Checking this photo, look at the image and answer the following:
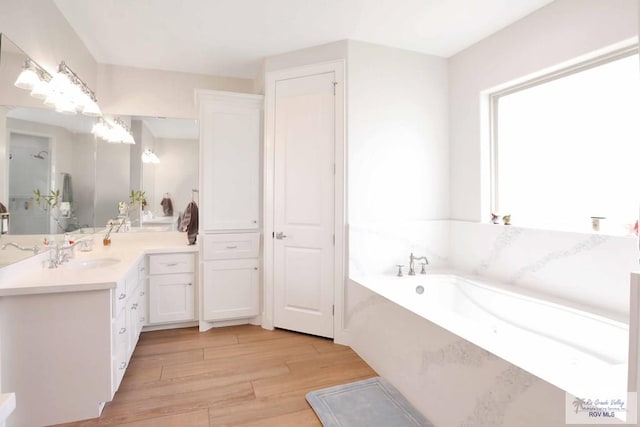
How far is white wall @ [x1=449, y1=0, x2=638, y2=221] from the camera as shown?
194 cm

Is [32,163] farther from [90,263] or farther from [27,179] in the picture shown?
[90,263]

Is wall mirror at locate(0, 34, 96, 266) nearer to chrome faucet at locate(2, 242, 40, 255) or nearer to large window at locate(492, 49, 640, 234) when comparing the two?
chrome faucet at locate(2, 242, 40, 255)

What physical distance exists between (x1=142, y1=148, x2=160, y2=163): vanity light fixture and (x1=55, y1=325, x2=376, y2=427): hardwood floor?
5.43 feet

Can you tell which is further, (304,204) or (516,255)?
(304,204)

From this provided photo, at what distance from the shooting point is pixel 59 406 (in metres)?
1.74

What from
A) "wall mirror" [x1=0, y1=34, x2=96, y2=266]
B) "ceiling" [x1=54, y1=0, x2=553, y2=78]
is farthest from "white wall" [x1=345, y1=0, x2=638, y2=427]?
"wall mirror" [x1=0, y1=34, x2=96, y2=266]

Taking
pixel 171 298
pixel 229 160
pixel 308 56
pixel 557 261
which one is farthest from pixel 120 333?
pixel 557 261

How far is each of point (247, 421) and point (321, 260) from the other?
1.34m

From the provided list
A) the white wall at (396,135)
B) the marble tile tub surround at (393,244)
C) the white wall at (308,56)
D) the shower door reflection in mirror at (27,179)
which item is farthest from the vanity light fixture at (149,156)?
the marble tile tub surround at (393,244)

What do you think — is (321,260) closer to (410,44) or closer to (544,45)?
(410,44)

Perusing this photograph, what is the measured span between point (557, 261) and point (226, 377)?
2.37 m

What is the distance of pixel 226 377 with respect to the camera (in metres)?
2.23

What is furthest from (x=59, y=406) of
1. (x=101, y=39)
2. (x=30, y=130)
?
(x=101, y=39)

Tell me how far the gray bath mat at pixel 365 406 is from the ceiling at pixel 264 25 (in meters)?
2.57
